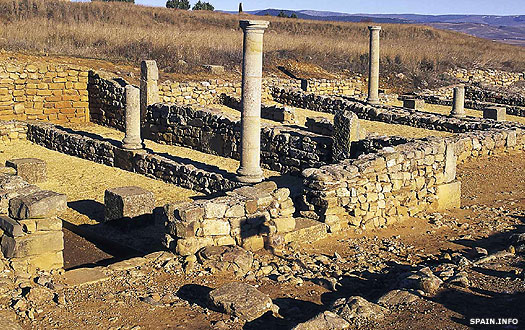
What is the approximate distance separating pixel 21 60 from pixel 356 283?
16.6 m

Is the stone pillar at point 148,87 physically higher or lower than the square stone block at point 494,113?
higher

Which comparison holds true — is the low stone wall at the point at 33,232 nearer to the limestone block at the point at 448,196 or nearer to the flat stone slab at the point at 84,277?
the flat stone slab at the point at 84,277

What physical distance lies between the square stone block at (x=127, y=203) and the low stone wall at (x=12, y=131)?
8.68m

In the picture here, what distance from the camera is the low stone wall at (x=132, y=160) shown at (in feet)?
43.0

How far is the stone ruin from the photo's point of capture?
8.70 metres

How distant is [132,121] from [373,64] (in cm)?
1050

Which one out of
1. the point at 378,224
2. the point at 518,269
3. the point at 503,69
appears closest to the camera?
the point at 518,269

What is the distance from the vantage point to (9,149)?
712 inches

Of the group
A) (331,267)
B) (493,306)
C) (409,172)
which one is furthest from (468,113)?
(493,306)

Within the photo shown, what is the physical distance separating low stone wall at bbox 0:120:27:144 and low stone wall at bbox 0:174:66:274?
11172 millimetres

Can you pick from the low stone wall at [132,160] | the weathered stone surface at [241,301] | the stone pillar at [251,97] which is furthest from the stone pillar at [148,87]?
the weathered stone surface at [241,301]

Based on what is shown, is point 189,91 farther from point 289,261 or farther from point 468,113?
point 289,261

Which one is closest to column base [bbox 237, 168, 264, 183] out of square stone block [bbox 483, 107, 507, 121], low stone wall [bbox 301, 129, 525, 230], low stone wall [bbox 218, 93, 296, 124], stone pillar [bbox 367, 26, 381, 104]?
low stone wall [bbox 301, 129, 525, 230]

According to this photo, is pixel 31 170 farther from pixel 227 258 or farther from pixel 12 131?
pixel 227 258
